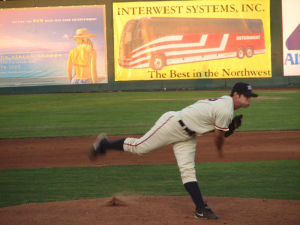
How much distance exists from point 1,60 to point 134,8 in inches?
272

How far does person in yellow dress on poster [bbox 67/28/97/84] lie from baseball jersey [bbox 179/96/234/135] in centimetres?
2327

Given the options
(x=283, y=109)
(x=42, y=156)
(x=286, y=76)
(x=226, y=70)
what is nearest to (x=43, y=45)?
(x=226, y=70)

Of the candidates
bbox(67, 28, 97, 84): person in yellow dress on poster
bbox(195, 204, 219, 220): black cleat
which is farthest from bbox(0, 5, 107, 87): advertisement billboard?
bbox(195, 204, 219, 220): black cleat

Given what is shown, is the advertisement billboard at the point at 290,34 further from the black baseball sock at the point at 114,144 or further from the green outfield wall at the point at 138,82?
the black baseball sock at the point at 114,144

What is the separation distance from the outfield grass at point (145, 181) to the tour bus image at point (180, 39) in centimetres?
1898

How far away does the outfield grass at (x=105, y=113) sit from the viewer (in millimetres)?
15562

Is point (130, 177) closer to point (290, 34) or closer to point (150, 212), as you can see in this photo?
point (150, 212)

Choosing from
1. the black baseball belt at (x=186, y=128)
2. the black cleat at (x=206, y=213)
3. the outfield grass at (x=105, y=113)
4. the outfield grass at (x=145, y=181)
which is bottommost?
the outfield grass at (x=145, y=181)

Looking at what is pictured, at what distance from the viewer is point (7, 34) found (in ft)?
95.9

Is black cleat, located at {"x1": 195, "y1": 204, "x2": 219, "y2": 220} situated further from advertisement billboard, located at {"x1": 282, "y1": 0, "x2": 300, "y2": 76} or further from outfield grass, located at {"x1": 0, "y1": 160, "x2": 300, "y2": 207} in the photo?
advertisement billboard, located at {"x1": 282, "y1": 0, "x2": 300, "y2": 76}

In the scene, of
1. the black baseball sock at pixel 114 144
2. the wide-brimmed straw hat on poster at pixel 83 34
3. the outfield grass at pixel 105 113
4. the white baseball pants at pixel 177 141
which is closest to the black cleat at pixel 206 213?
the white baseball pants at pixel 177 141

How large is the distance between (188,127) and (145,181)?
3.04m

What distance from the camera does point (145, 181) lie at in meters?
8.86

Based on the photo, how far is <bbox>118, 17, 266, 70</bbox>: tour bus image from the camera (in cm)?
2892
